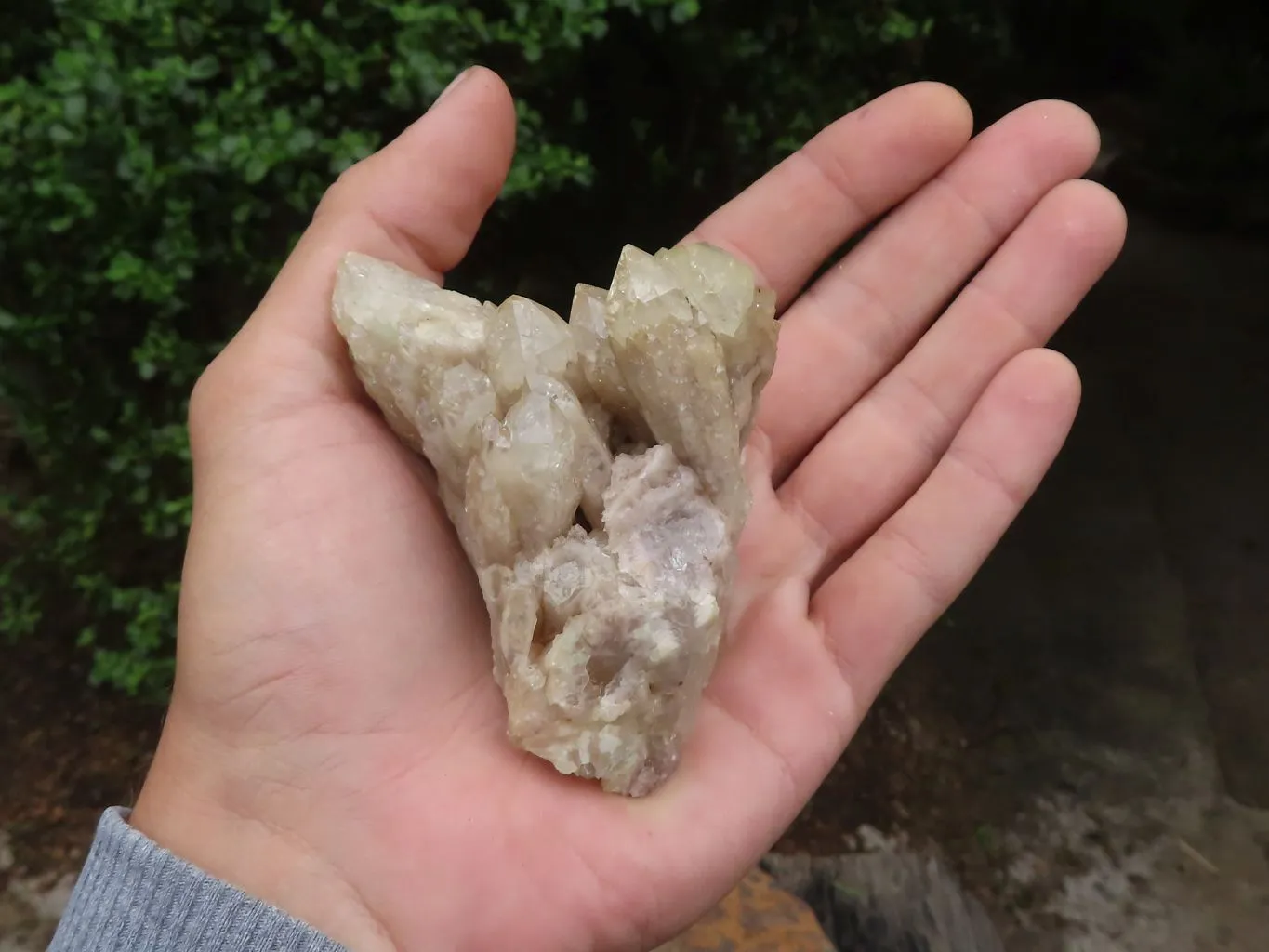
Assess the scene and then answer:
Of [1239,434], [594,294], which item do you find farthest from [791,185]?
[1239,434]

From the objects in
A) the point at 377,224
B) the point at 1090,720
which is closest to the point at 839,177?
the point at 377,224

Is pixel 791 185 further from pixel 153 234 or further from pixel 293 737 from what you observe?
pixel 293 737

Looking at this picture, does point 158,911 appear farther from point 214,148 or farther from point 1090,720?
point 1090,720

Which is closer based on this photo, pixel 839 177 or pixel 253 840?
pixel 253 840

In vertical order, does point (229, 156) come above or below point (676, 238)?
above

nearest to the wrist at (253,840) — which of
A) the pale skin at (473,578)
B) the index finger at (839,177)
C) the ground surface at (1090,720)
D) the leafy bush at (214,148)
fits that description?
the pale skin at (473,578)
